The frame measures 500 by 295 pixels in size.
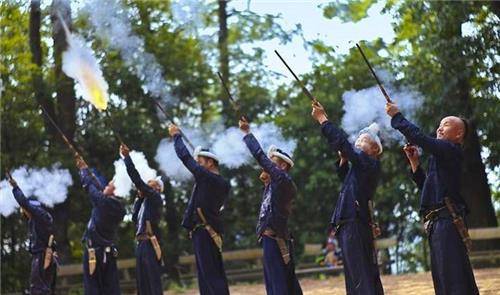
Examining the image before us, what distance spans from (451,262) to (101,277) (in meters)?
4.86

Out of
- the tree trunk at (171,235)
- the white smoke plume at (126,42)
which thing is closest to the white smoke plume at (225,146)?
the tree trunk at (171,235)

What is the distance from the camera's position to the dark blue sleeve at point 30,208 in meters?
11.2

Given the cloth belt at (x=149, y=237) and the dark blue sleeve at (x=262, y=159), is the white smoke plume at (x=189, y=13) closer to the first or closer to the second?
the cloth belt at (x=149, y=237)

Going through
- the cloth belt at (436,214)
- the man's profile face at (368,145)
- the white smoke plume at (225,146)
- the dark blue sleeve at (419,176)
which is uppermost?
the white smoke plume at (225,146)

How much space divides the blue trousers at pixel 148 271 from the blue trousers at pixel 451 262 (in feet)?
13.9

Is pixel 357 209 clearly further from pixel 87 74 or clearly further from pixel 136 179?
pixel 87 74

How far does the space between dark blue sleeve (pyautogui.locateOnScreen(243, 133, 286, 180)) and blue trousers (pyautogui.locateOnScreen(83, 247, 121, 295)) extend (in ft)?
9.73

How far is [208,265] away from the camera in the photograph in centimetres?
909

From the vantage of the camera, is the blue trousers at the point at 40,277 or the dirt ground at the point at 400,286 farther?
the blue trousers at the point at 40,277

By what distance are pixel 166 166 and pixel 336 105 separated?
144 inches

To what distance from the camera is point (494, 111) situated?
1318cm

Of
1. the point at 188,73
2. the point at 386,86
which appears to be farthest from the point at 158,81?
the point at 386,86

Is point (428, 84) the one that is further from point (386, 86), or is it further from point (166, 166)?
point (166, 166)

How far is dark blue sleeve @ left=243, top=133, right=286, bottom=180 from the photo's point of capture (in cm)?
836
